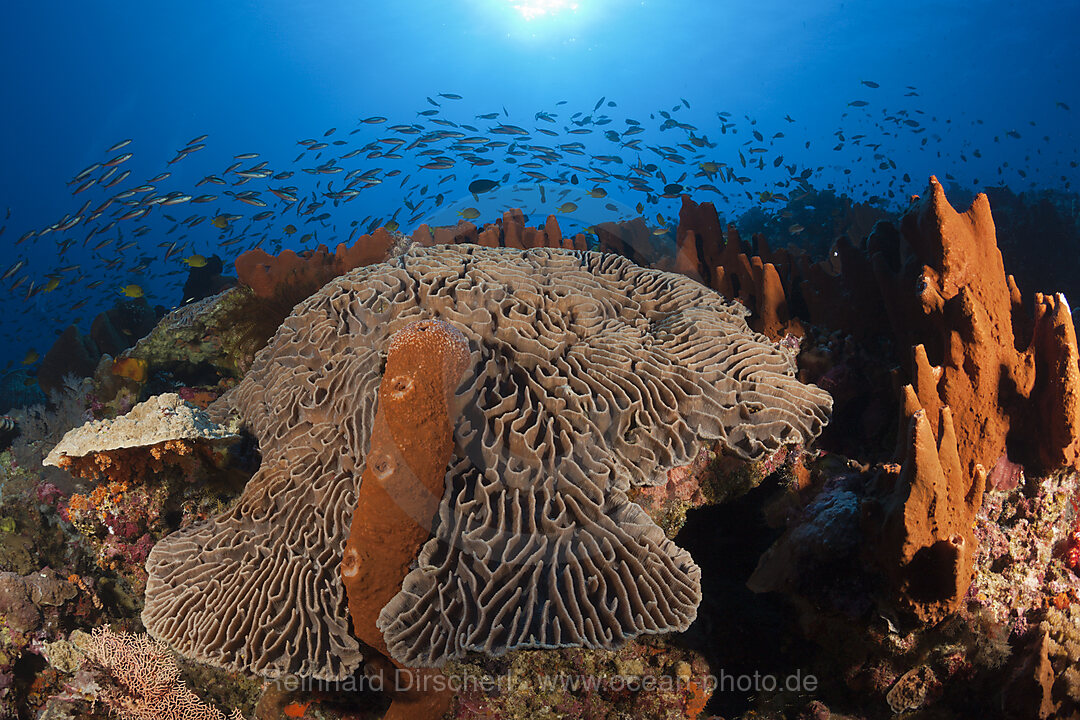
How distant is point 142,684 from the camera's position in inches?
158

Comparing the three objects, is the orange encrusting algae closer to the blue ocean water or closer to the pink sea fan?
the pink sea fan

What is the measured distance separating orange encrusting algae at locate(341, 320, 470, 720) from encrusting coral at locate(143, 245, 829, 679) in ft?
0.49

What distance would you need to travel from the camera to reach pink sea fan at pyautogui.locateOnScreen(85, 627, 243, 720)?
3.96m

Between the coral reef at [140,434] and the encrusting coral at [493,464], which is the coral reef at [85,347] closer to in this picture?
the coral reef at [140,434]

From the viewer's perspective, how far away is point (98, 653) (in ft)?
13.2

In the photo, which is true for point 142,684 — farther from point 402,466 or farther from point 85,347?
point 85,347

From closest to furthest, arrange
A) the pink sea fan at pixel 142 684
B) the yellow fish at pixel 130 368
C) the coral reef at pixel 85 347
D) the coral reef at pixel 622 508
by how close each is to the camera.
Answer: the coral reef at pixel 622 508
the pink sea fan at pixel 142 684
the yellow fish at pixel 130 368
the coral reef at pixel 85 347

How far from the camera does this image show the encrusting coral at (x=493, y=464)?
2.32m

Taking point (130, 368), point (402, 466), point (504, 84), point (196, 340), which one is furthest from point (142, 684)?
point (504, 84)

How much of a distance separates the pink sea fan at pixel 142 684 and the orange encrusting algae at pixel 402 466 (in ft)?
9.06

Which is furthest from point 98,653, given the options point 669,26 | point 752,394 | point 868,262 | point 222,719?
point 669,26

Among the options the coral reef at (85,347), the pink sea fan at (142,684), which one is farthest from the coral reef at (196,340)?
the coral reef at (85,347)

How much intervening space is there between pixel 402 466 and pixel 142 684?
382 cm

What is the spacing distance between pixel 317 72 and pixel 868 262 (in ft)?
391
